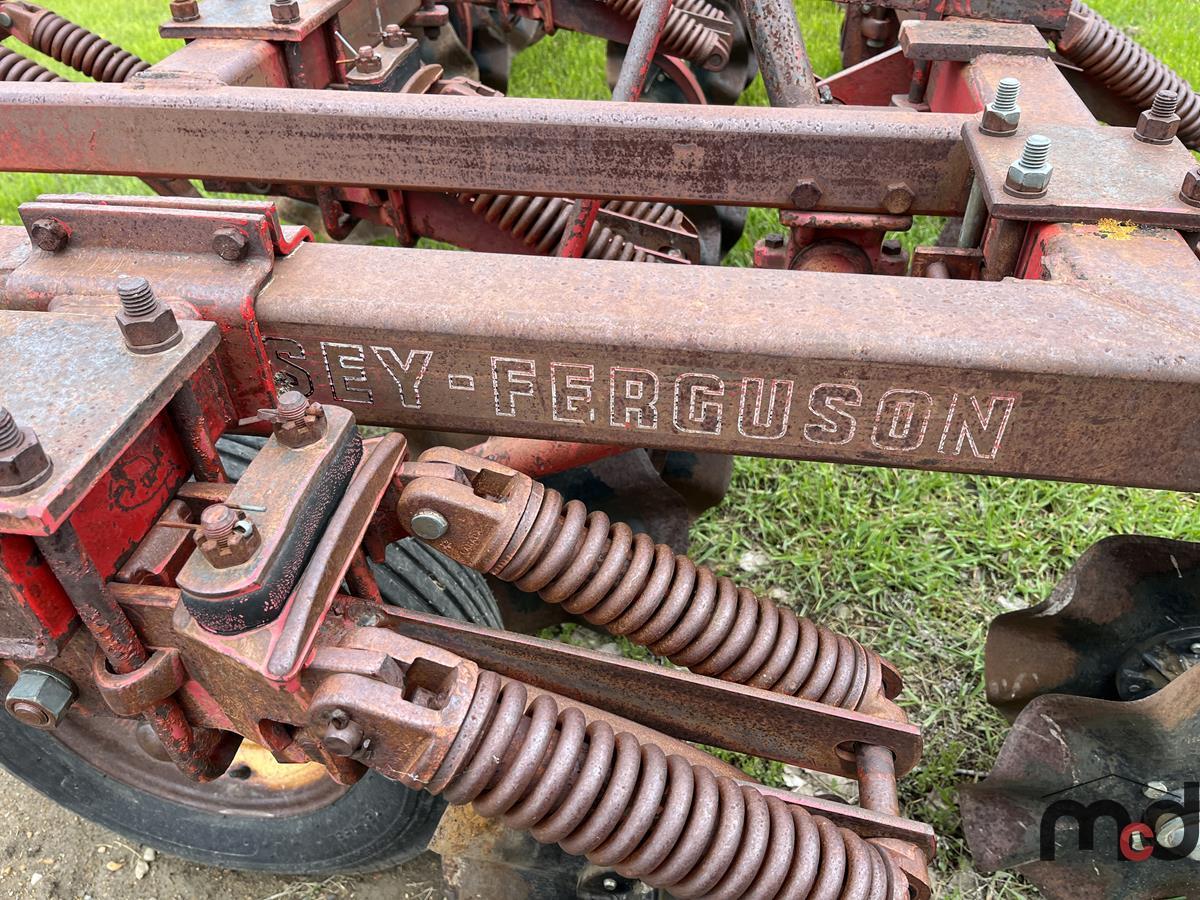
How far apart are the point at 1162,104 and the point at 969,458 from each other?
79 cm

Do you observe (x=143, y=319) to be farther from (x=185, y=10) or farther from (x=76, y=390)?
(x=185, y=10)

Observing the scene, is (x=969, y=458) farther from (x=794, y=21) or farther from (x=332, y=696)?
(x=794, y=21)

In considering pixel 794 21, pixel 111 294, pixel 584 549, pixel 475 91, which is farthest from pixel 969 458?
pixel 475 91

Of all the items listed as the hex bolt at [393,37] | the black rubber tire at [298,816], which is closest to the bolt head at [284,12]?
the hex bolt at [393,37]

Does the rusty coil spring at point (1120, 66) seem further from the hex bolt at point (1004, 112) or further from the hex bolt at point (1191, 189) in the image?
the hex bolt at point (1191, 189)

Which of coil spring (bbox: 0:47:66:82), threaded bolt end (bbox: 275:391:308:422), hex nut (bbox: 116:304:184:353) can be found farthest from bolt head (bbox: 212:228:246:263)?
coil spring (bbox: 0:47:66:82)

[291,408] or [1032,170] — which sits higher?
[1032,170]

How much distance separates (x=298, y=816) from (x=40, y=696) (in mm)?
903

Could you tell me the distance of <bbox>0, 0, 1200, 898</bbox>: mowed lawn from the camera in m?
2.67

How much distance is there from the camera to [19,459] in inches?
42.4

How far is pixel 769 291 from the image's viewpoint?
4.64 feet

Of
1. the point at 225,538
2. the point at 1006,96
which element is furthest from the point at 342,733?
the point at 1006,96

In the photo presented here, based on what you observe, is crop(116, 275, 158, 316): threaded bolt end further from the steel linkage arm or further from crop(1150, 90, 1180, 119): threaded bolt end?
crop(1150, 90, 1180, 119): threaded bolt end

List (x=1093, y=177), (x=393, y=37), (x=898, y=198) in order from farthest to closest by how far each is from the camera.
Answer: (x=393, y=37) → (x=898, y=198) → (x=1093, y=177)
